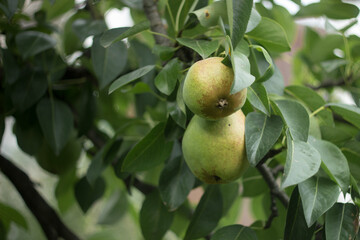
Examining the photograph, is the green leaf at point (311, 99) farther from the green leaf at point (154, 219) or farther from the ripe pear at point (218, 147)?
the green leaf at point (154, 219)

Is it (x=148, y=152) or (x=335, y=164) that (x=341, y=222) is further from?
(x=148, y=152)

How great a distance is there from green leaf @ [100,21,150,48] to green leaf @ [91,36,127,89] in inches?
4.1

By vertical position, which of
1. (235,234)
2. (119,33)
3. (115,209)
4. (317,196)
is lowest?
(115,209)

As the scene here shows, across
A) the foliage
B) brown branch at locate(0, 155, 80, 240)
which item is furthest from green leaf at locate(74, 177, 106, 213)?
brown branch at locate(0, 155, 80, 240)

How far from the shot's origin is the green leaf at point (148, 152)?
655 millimetres

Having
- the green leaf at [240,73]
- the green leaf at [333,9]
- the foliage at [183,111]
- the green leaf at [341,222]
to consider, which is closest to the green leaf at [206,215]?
the foliage at [183,111]

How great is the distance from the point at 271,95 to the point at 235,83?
0.74 ft

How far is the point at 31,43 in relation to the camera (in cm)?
78

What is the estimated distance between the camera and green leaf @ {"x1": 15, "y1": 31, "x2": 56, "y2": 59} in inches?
29.9

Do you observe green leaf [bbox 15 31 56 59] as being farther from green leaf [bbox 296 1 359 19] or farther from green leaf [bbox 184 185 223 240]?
green leaf [bbox 296 1 359 19]

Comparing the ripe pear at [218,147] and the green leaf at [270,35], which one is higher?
the green leaf at [270,35]

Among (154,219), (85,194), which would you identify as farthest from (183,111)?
(85,194)

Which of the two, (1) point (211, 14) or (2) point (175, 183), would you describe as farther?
(2) point (175, 183)

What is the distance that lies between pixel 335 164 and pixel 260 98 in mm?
124
